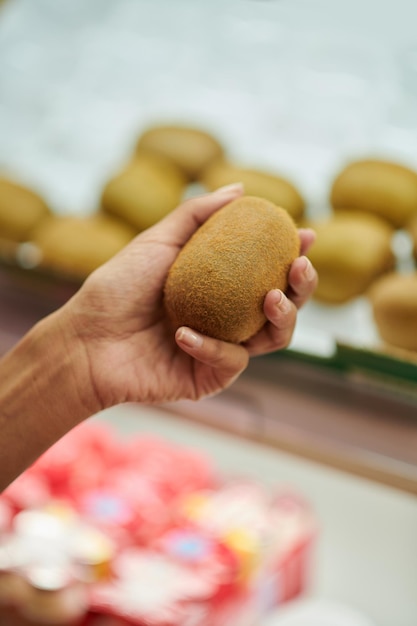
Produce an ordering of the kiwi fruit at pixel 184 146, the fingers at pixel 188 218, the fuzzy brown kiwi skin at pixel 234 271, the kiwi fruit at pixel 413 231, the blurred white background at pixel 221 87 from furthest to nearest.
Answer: the kiwi fruit at pixel 184 146
the blurred white background at pixel 221 87
the kiwi fruit at pixel 413 231
the fingers at pixel 188 218
the fuzzy brown kiwi skin at pixel 234 271

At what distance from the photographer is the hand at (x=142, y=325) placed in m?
0.69

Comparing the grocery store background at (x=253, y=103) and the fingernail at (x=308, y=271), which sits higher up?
the grocery store background at (x=253, y=103)

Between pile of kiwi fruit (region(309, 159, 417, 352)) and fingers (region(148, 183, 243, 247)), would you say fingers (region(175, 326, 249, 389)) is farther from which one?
pile of kiwi fruit (region(309, 159, 417, 352))

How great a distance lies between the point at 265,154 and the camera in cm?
106

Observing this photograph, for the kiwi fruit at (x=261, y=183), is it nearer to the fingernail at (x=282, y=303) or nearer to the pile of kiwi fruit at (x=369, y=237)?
the pile of kiwi fruit at (x=369, y=237)

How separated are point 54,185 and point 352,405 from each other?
0.61 metres

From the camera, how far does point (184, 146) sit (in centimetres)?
111

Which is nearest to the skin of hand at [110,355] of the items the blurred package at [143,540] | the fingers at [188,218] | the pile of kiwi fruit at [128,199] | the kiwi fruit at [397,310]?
the fingers at [188,218]

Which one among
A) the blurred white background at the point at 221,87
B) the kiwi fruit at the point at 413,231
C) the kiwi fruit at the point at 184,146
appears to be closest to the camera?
the kiwi fruit at the point at 413,231

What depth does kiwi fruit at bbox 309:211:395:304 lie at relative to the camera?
847mm

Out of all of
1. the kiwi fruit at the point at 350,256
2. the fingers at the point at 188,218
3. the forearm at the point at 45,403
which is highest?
the kiwi fruit at the point at 350,256

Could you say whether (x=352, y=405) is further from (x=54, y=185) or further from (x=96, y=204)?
(x=54, y=185)

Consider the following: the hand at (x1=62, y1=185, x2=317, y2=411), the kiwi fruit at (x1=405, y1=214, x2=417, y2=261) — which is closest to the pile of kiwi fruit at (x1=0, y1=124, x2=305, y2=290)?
the kiwi fruit at (x1=405, y1=214, x2=417, y2=261)

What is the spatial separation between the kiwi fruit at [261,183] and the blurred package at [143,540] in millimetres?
498
